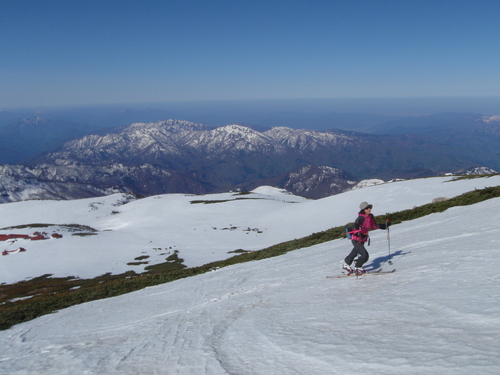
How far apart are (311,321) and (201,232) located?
163ft

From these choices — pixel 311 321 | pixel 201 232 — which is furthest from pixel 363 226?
pixel 201 232

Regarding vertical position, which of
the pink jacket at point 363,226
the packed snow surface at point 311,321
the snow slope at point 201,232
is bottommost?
the snow slope at point 201,232

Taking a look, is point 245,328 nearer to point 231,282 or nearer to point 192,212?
point 231,282

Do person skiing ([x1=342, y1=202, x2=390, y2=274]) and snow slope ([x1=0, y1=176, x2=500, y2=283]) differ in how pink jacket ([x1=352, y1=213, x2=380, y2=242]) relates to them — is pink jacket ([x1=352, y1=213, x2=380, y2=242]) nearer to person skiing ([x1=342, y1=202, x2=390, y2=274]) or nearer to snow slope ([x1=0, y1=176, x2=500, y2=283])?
person skiing ([x1=342, y1=202, x2=390, y2=274])

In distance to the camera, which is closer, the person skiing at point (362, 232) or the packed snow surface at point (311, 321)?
the packed snow surface at point (311, 321)

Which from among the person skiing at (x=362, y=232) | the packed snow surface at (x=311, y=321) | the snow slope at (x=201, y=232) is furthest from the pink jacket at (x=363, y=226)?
the snow slope at (x=201, y=232)

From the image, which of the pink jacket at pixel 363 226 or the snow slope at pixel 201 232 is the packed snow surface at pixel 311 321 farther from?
the snow slope at pixel 201 232

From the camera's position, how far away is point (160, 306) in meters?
14.3

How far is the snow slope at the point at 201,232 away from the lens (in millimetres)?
42156

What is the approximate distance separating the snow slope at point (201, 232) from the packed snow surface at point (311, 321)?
80.4 ft

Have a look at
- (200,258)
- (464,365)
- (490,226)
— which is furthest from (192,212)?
(464,365)

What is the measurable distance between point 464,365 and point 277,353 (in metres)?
3.45

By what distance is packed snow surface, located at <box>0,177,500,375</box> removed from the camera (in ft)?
18.6

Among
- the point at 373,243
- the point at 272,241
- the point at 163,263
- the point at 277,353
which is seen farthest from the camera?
the point at 272,241
